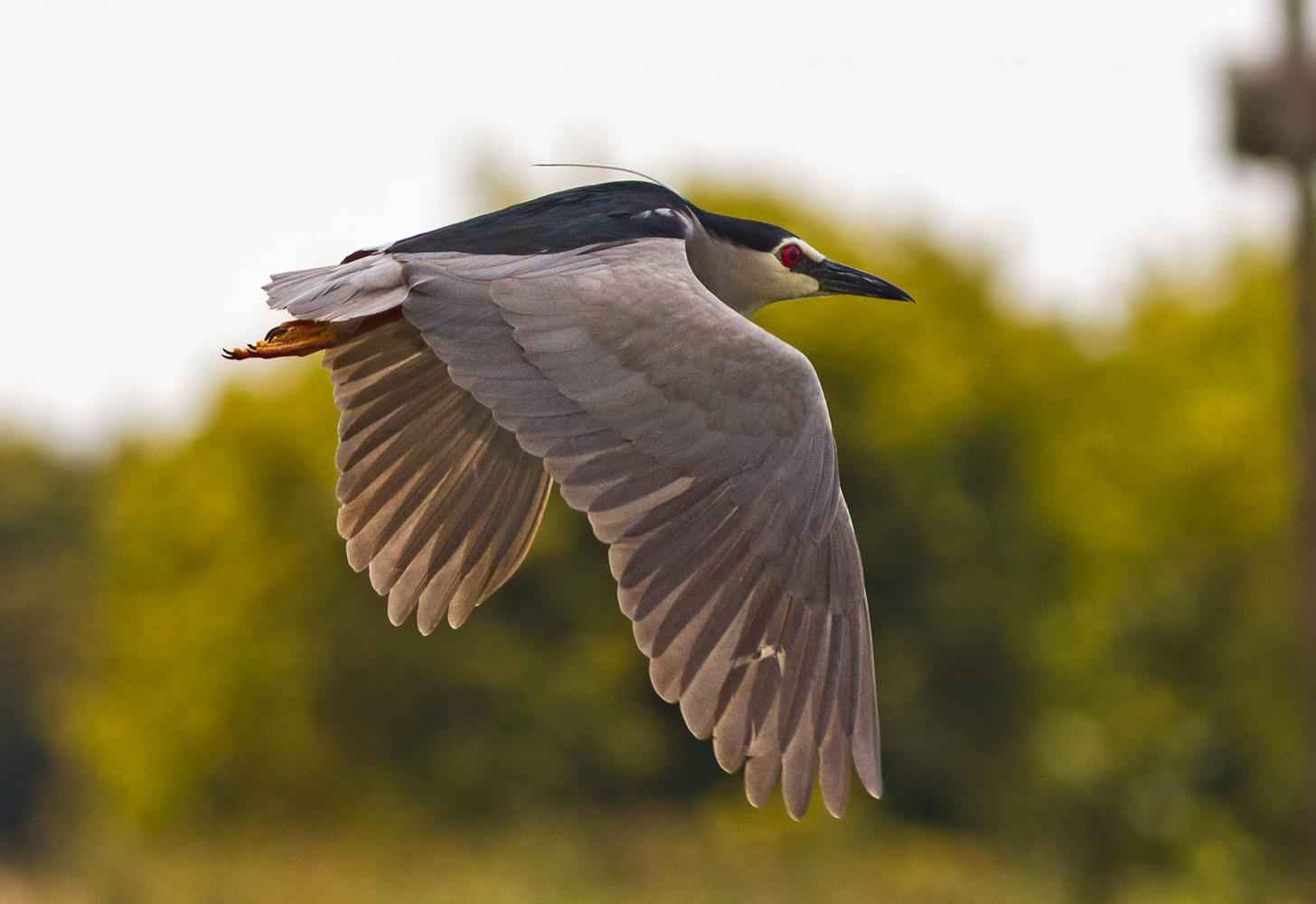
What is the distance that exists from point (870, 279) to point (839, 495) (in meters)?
0.99

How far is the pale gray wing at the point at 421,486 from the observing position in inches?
165

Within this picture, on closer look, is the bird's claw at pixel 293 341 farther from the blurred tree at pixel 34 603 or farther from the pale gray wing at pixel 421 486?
the blurred tree at pixel 34 603

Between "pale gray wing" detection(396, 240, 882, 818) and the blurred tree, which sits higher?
"pale gray wing" detection(396, 240, 882, 818)

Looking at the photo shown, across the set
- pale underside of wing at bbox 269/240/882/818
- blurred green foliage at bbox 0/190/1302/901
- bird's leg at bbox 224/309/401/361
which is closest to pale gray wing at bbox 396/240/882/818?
pale underside of wing at bbox 269/240/882/818

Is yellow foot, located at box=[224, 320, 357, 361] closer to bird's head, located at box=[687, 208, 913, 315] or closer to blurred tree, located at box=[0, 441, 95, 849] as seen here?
bird's head, located at box=[687, 208, 913, 315]

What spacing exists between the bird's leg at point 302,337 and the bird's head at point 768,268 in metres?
0.87

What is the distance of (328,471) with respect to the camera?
69.6 ft

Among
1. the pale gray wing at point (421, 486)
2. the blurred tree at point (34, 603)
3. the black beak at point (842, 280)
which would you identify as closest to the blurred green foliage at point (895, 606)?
the black beak at point (842, 280)

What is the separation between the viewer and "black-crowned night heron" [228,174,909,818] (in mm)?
3348

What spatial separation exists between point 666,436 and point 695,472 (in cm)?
9

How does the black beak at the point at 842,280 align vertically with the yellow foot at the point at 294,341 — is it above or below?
below

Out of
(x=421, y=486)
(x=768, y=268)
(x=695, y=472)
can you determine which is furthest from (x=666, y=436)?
(x=768, y=268)

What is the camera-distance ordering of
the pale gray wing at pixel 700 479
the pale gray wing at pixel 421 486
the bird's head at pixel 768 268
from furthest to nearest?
the bird's head at pixel 768 268 < the pale gray wing at pixel 421 486 < the pale gray wing at pixel 700 479

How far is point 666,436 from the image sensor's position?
3510 mm
